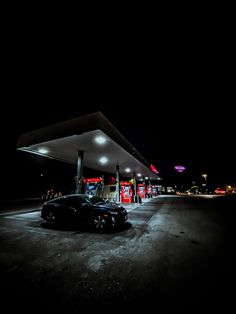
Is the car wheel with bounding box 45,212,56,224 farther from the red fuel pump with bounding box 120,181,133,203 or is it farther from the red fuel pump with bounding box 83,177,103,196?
the red fuel pump with bounding box 120,181,133,203

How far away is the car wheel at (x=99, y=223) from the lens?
6.61 metres

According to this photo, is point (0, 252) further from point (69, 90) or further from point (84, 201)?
point (69, 90)

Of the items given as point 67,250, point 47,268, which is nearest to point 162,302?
point 47,268

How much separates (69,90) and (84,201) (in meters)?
6.51

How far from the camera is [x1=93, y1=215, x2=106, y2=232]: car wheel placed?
21.7 feet

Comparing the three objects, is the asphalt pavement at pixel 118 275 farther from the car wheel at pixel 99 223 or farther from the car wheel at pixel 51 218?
the car wheel at pixel 51 218

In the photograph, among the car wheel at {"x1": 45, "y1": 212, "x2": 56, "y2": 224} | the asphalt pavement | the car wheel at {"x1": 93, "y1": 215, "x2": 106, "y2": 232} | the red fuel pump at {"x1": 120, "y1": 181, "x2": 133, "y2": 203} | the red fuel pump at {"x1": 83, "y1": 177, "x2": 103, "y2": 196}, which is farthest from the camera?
the red fuel pump at {"x1": 120, "y1": 181, "x2": 133, "y2": 203}

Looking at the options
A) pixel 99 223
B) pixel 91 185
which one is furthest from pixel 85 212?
pixel 91 185

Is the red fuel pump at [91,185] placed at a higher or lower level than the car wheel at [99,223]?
higher

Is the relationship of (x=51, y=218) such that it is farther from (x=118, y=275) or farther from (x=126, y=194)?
(x=126, y=194)

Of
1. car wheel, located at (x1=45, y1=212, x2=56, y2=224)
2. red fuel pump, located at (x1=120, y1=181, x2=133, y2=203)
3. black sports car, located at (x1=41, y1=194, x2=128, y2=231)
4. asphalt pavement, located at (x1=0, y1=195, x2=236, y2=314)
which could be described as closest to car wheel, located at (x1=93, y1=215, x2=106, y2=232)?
black sports car, located at (x1=41, y1=194, x2=128, y2=231)

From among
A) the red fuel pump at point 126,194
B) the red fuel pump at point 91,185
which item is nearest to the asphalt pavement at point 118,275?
the red fuel pump at point 91,185

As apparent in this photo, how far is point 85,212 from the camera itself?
7.01 metres

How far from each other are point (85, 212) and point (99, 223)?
849 millimetres
